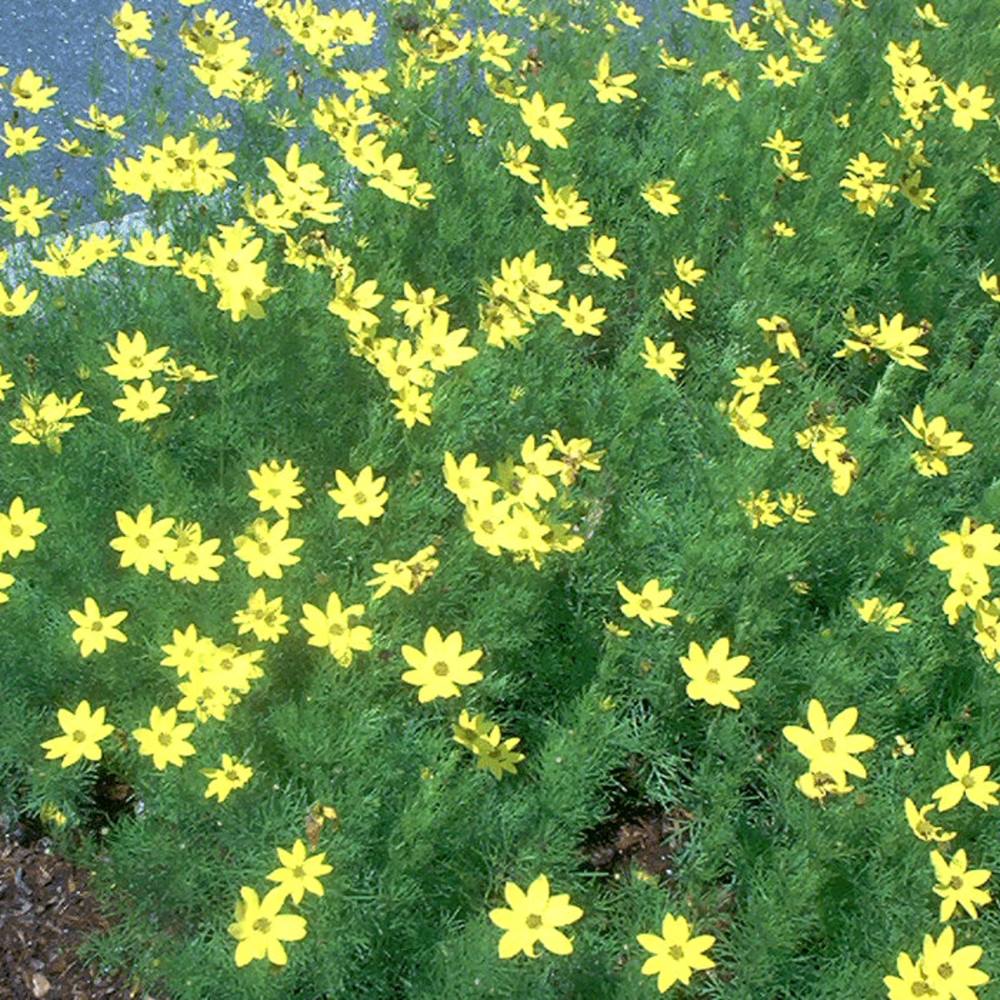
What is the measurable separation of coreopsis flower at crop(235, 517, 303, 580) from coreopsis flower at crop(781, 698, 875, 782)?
1.10 m

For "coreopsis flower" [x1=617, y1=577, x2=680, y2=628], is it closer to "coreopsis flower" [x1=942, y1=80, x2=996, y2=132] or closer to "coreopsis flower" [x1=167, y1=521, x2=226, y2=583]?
"coreopsis flower" [x1=167, y1=521, x2=226, y2=583]

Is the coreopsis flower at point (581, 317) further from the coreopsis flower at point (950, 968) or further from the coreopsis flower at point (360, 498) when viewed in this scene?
the coreopsis flower at point (950, 968)

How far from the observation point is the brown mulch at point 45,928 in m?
2.57

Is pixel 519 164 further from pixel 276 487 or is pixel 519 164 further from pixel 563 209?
pixel 276 487

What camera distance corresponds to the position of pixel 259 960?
2.26 m

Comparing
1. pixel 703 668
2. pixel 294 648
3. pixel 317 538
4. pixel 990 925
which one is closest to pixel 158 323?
pixel 317 538

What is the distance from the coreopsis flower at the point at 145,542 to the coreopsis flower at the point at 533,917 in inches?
39.0

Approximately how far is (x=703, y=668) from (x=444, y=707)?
596 millimetres

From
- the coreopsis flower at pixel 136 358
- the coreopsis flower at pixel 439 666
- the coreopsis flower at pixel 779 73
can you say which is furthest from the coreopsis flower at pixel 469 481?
the coreopsis flower at pixel 779 73

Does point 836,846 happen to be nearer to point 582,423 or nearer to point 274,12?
point 582,423

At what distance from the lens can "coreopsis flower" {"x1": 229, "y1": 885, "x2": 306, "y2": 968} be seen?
2.09 m

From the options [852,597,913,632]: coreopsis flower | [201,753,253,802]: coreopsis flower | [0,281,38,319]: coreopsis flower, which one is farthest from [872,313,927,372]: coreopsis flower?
[0,281,38,319]: coreopsis flower

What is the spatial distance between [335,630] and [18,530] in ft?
2.35

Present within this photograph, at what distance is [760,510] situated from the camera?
3.03m
